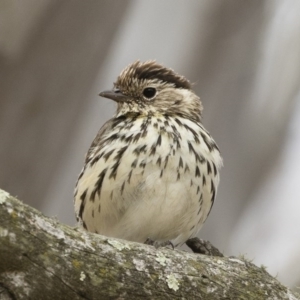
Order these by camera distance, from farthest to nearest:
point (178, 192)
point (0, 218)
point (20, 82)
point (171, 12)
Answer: point (171, 12) < point (20, 82) < point (178, 192) < point (0, 218)

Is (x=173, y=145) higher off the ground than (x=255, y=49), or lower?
lower

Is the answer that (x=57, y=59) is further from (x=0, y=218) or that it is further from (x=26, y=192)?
(x=0, y=218)

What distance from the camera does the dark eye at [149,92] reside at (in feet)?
15.5

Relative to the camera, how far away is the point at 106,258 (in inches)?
116

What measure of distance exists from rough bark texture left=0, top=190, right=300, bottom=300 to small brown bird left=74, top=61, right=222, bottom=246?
81cm

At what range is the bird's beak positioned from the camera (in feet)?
15.2

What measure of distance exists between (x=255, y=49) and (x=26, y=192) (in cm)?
211

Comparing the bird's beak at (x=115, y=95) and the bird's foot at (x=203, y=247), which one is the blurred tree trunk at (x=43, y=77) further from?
the bird's foot at (x=203, y=247)

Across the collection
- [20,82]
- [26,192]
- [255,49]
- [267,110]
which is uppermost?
[255,49]

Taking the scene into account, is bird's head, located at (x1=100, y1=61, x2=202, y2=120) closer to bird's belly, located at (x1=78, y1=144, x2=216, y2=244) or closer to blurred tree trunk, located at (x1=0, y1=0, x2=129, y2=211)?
blurred tree trunk, located at (x1=0, y1=0, x2=129, y2=211)

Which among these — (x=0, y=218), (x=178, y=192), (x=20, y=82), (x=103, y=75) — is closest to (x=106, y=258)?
(x=0, y=218)

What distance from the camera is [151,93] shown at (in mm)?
4734

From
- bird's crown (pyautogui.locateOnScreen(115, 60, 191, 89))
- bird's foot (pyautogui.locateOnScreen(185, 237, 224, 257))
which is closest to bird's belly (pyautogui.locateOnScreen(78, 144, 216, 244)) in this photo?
bird's foot (pyautogui.locateOnScreen(185, 237, 224, 257))

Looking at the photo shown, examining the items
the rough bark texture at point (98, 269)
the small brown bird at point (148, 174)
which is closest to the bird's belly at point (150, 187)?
the small brown bird at point (148, 174)
